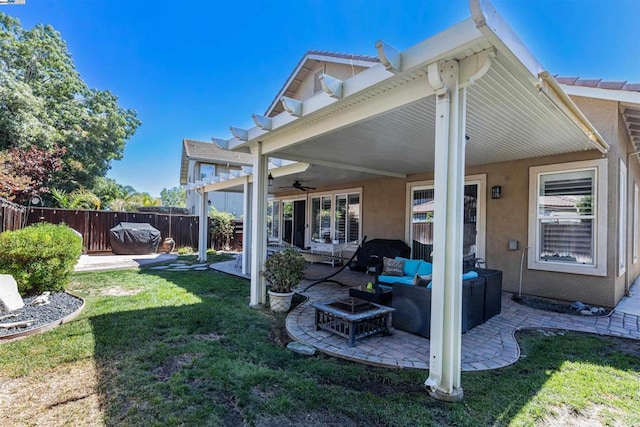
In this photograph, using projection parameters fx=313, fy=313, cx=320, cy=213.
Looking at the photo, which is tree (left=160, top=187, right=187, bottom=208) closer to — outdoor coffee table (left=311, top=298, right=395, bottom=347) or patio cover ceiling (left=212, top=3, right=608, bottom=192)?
patio cover ceiling (left=212, top=3, right=608, bottom=192)

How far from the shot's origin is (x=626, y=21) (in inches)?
218

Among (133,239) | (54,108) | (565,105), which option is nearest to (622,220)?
(565,105)

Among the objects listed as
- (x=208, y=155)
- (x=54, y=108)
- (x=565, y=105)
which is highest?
(x=54, y=108)

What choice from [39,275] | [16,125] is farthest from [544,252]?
[16,125]

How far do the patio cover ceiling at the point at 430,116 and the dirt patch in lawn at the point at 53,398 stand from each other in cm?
351

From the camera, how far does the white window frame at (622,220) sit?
5.42 meters

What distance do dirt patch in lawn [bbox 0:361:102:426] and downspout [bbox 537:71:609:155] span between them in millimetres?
4653

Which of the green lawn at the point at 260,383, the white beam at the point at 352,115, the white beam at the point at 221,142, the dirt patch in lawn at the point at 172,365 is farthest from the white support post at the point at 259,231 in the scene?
the dirt patch in lawn at the point at 172,365

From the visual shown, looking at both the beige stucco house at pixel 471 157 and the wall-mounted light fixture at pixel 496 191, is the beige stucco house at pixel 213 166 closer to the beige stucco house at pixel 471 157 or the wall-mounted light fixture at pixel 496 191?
the beige stucco house at pixel 471 157

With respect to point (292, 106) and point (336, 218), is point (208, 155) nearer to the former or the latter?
point (336, 218)

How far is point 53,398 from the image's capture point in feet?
8.33

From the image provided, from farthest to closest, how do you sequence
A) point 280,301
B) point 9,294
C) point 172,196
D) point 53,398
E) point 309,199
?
point 172,196, point 309,199, point 280,301, point 9,294, point 53,398

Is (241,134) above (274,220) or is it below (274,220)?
above

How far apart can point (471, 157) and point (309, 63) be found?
201 inches
